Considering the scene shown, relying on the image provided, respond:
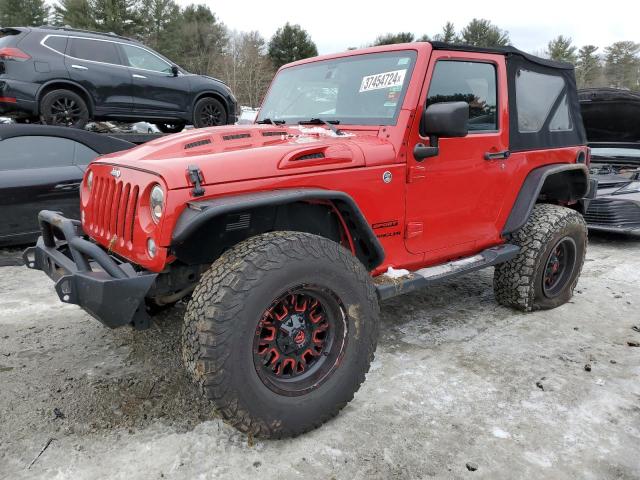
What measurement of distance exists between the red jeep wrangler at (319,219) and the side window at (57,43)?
4.81 meters

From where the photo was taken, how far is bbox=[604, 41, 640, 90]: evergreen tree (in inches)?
2024

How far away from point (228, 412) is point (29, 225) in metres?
3.82

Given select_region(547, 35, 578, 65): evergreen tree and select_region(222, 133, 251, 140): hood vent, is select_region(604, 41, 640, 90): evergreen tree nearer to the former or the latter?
select_region(547, 35, 578, 65): evergreen tree

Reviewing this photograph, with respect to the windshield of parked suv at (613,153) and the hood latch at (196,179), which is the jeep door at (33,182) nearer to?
the hood latch at (196,179)

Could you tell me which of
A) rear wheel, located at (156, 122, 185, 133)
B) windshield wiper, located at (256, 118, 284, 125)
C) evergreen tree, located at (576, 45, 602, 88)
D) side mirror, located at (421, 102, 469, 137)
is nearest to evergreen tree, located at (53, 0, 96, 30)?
rear wheel, located at (156, 122, 185, 133)

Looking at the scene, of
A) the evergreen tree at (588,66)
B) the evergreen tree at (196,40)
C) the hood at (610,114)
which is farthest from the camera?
the evergreen tree at (588,66)

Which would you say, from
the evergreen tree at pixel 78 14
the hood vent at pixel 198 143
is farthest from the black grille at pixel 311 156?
the evergreen tree at pixel 78 14

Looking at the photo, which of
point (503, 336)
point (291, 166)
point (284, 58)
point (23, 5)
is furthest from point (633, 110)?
point (23, 5)

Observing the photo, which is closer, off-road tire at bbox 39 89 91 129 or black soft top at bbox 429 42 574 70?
black soft top at bbox 429 42 574 70

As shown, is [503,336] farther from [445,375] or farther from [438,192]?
[438,192]

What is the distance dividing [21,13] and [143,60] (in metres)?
32.4

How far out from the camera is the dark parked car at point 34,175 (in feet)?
15.8

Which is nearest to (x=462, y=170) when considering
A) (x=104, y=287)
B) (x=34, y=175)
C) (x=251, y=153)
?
(x=251, y=153)

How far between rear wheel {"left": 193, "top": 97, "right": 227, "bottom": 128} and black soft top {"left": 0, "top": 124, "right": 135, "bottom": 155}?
11.4 feet
